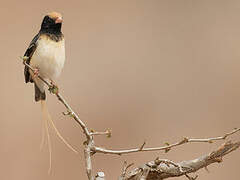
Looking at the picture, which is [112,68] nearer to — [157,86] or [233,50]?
[157,86]

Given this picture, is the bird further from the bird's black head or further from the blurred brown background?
the blurred brown background

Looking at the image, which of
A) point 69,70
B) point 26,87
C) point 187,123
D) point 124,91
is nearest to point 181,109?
point 187,123

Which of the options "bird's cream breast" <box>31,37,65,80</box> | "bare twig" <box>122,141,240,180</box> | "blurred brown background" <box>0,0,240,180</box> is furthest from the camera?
"blurred brown background" <box>0,0,240,180</box>

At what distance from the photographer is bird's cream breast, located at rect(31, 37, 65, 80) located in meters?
1.86

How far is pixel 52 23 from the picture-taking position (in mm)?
1901

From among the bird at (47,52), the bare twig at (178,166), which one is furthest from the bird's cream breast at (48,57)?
the bare twig at (178,166)

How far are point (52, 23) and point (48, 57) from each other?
4.9 inches

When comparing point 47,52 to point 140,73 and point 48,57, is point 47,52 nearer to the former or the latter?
point 48,57

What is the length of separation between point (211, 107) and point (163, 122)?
1.06ft

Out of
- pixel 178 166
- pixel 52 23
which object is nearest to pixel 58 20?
pixel 52 23

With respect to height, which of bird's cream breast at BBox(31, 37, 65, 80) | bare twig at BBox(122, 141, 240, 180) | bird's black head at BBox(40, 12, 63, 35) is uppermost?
bird's black head at BBox(40, 12, 63, 35)

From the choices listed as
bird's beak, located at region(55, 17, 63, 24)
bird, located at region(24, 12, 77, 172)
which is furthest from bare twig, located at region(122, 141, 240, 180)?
bird's beak, located at region(55, 17, 63, 24)

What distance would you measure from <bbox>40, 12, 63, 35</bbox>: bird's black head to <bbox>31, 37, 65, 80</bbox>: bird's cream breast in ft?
0.12

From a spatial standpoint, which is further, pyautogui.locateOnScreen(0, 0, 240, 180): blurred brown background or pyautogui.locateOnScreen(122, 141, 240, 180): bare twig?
pyautogui.locateOnScreen(0, 0, 240, 180): blurred brown background
